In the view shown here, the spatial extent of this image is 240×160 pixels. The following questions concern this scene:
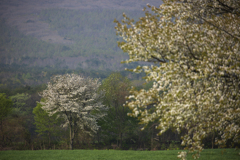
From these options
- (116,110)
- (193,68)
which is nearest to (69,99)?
(116,110)

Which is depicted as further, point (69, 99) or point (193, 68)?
point (69, 99)

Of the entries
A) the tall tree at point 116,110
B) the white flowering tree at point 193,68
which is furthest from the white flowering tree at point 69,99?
the white flowering tree at point 193,68

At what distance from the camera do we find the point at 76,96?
1174 inches

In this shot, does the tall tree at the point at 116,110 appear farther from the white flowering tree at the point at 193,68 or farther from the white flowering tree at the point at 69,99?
the white flowering tree at the point at 193,68

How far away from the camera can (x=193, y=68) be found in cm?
651

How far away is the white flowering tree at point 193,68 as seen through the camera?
20.8 ft

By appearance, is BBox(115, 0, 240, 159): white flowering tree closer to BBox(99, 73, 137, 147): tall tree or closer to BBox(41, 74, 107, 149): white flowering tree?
BBox(41, 74, 107, 149): white flowering tree

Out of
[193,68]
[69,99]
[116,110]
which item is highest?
[193,68]

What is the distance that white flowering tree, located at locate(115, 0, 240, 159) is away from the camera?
250 inches

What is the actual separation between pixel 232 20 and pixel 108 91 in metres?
33.1

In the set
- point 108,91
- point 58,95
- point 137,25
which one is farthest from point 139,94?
point 108,91

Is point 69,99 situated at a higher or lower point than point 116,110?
higher

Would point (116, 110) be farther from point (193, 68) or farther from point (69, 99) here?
point (193, 68)

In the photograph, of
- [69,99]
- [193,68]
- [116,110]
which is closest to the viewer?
[193,68]
